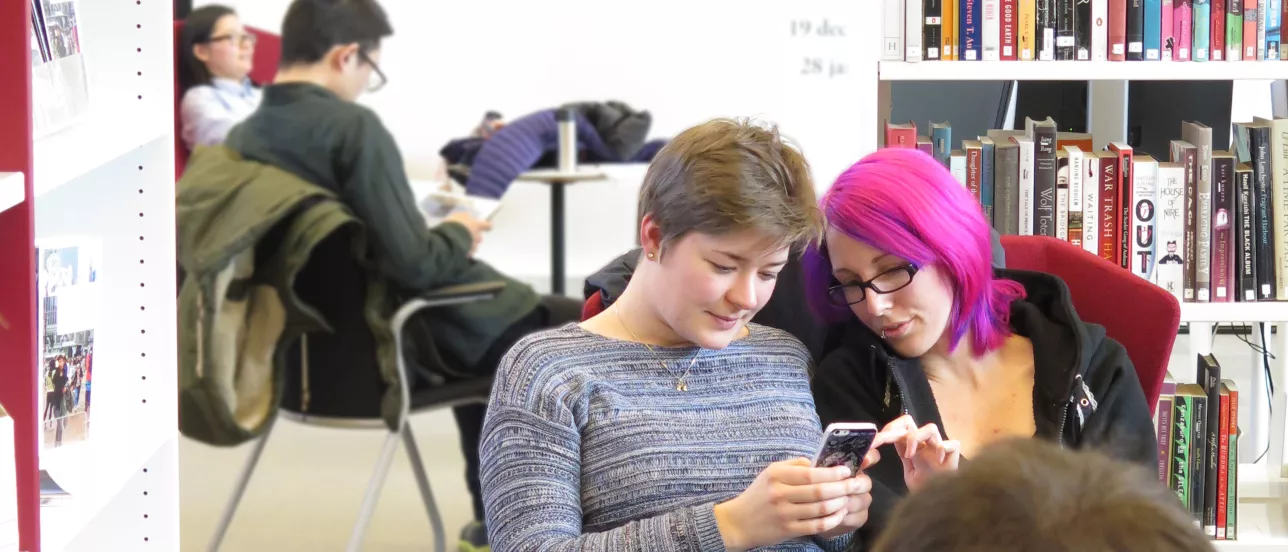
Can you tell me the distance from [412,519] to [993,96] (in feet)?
6.56

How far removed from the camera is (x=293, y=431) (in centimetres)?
381

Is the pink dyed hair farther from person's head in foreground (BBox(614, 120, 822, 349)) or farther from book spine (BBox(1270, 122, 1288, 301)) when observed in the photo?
book spine (BBox(1270, 122, 1288, 301))

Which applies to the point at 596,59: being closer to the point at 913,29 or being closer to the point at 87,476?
the point at 913,29

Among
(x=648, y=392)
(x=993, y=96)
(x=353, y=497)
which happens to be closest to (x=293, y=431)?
(x=353, y=497)

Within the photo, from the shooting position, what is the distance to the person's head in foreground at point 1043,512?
537 millimetres

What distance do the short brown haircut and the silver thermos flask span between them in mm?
2016

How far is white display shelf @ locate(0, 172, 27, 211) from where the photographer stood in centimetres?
100

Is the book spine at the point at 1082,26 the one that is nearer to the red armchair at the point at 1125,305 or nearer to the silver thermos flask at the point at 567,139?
the red armchair at the point at 1125,305

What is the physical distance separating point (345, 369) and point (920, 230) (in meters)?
2.13

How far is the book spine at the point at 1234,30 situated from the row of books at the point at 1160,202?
0.44 ft

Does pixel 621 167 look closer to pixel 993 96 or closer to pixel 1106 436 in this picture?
pixel 993 96

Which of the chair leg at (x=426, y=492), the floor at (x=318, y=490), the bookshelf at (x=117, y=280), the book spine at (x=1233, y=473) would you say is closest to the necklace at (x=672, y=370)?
the bookshelf at (x=117, y=280)

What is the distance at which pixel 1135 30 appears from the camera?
2.22 meters

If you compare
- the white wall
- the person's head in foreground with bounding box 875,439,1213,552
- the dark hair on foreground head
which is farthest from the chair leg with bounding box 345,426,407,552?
the person's head in foreground with bounding box 875,439,1213,552
